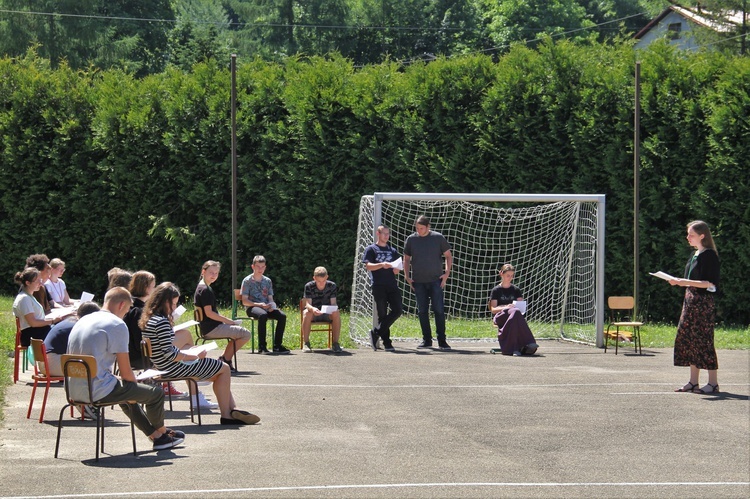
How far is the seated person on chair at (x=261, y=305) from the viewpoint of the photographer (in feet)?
48.5

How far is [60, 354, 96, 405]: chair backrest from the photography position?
801cm

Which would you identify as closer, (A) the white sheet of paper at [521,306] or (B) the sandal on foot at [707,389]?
(B) the sandal on foot at [707,389]

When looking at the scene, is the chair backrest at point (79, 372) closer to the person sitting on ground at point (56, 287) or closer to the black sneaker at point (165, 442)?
the black sneaker at point (165, 442)

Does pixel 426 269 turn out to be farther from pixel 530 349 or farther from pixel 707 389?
pixel 707 389

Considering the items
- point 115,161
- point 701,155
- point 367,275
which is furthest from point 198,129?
point 701,155

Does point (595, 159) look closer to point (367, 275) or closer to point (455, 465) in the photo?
point (367, 275)

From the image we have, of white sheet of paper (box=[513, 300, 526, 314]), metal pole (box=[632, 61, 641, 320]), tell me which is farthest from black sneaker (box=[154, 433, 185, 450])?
metal pole (box=[632, 61, 641, 320])

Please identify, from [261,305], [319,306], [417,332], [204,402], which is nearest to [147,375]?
[204,402]

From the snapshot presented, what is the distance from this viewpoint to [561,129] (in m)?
19.0

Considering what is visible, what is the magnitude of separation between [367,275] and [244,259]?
4246 millimetres

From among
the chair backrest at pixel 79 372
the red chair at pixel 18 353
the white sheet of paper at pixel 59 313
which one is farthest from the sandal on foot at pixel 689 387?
the red chair at pixel 18 353

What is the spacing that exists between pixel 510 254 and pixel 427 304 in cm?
381

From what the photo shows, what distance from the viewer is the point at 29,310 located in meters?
11.1

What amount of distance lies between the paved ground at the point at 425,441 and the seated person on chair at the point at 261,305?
172cm
